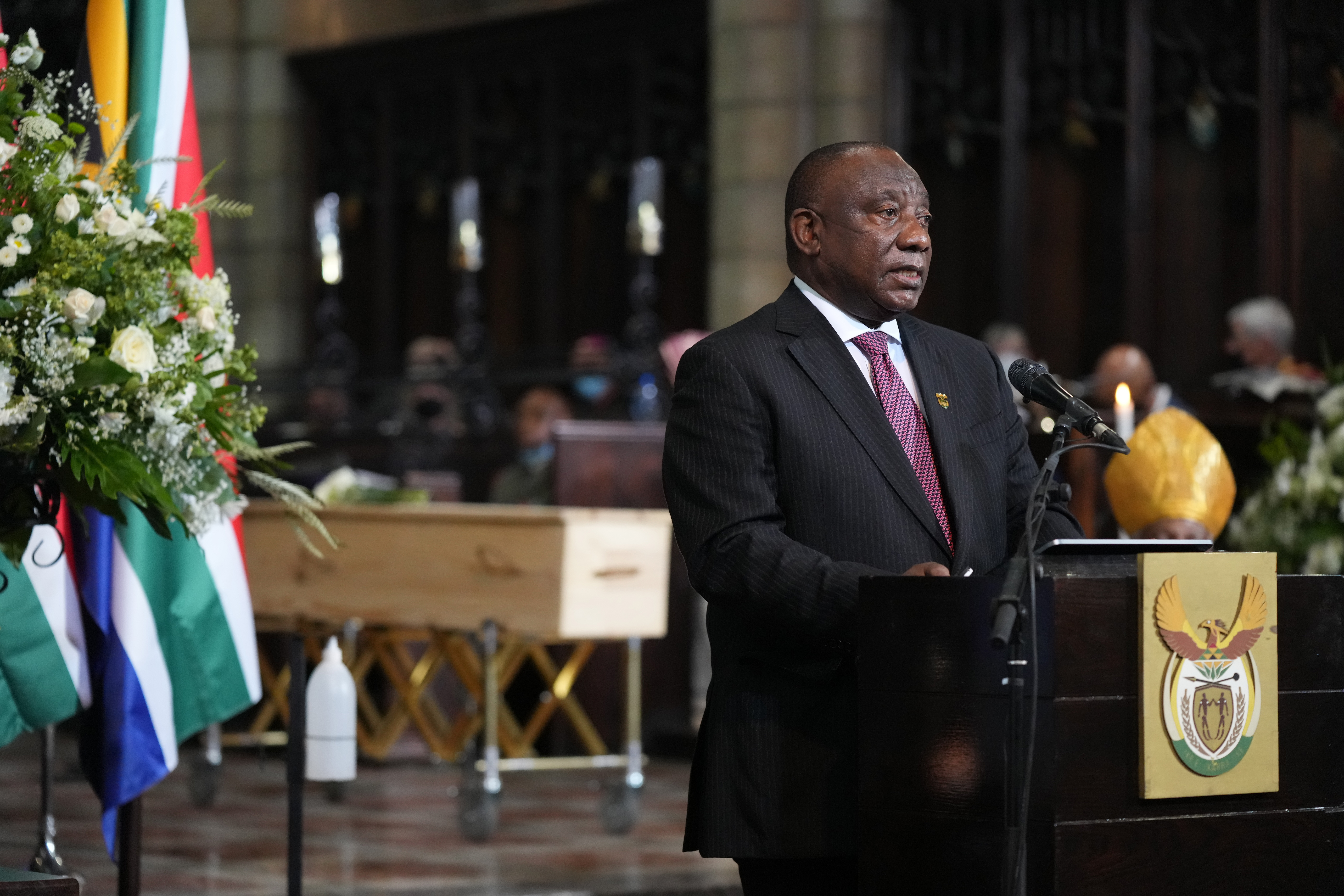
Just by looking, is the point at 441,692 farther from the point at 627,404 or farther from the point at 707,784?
the point at 707,784

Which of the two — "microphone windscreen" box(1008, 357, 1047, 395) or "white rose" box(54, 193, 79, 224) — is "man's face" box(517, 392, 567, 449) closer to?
"white rose" box(54, 193, 79, 224)

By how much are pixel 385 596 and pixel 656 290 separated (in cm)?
529

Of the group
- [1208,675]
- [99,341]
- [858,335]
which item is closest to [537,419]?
[99,341]

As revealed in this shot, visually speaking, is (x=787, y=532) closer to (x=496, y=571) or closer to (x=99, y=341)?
(x=99, y=341)

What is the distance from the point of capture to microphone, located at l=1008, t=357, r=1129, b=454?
8.73ft

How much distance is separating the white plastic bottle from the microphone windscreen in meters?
2.30

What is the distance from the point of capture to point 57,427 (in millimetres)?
3309

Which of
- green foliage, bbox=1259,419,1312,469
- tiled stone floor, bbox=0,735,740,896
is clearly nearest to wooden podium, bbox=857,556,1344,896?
tiled stone floor, bbox=0,735,740,896

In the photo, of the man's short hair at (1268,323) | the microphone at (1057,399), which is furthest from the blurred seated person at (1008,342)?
the microphone at (1057,399)

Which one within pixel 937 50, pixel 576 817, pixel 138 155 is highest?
pixel 937 50

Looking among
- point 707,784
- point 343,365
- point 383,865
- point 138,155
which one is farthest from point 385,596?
point 343,365

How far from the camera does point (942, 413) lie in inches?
116

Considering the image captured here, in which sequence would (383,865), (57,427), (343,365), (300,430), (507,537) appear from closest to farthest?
(57,427), (383,865), (507,537), (300,430), (343,365)

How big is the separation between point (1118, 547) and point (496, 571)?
4.58 m
